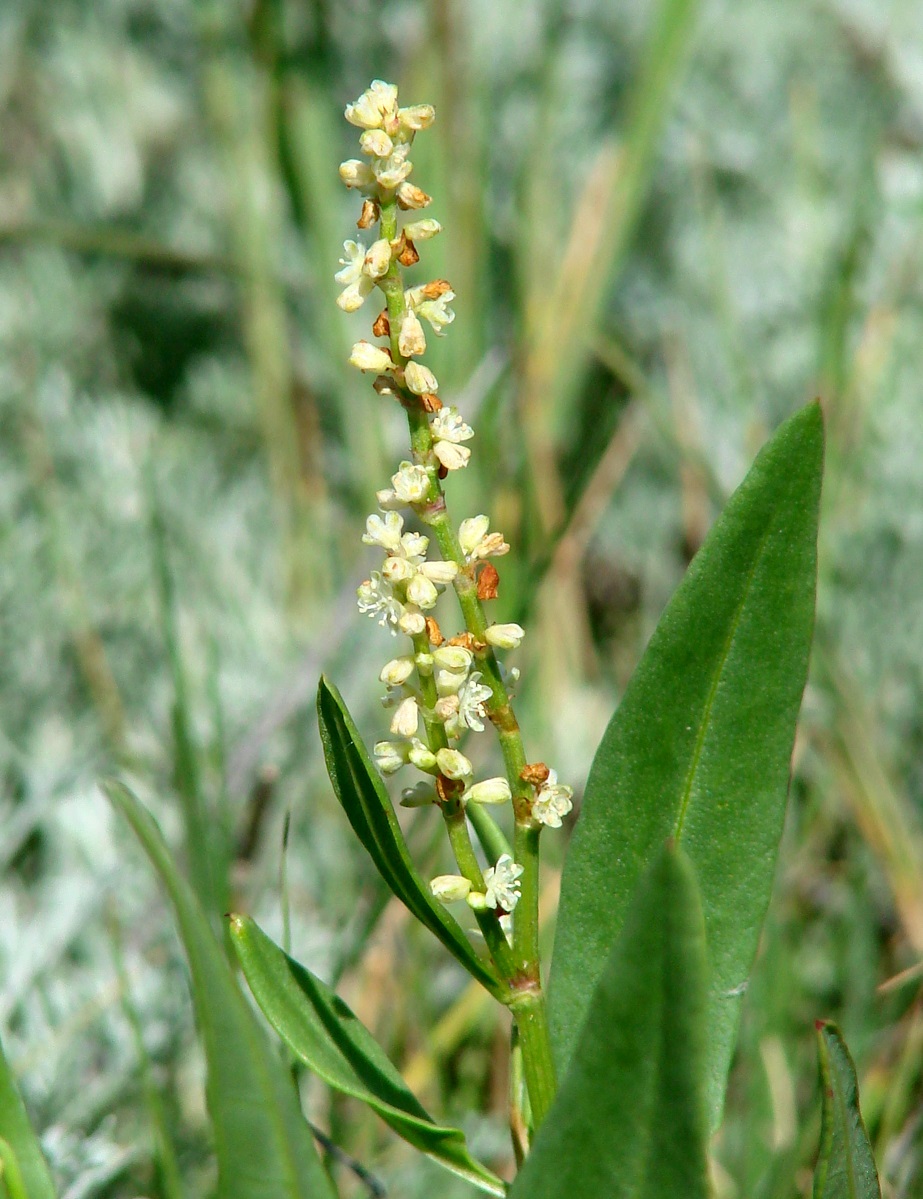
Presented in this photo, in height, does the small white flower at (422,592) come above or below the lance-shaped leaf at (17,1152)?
above

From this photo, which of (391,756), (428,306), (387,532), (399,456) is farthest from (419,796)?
(399,456)

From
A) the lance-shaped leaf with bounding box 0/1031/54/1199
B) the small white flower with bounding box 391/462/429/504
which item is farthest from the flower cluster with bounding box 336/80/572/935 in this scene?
the lance-shaped leaf with bounding box 0/1031/54/1199

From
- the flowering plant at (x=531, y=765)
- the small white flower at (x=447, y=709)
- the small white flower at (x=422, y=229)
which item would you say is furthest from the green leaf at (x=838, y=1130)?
the small white flower at (x=422, y=229)

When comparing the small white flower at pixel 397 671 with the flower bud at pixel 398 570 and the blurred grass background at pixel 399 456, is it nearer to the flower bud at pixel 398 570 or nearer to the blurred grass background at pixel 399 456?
the flower bud at pixel 398 570

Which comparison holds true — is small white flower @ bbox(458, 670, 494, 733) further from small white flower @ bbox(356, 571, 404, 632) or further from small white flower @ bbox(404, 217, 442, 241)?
small white flower @ bbox(404, 217, 442, 241)

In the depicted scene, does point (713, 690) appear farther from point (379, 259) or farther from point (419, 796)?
point (379, 259)

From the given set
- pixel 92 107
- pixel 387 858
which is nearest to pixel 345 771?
pixel 387 858

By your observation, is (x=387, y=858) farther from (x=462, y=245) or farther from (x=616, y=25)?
(x=616, y=25)
